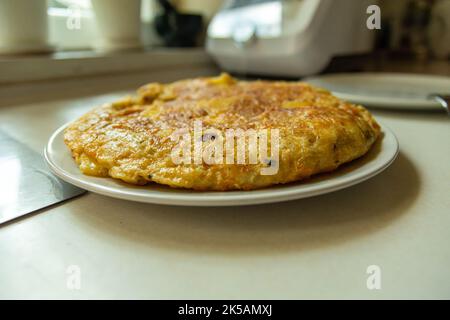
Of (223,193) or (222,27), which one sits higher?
(222,27)

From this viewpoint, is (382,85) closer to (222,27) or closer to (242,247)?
(222,27)

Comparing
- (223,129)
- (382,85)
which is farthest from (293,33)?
(223,129)

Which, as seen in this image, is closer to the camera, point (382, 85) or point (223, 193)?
point (223, 193)

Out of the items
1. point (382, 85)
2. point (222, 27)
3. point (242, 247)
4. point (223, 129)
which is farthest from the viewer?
point (222, 27)

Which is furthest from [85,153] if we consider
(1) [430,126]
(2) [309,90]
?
(1) [430,126]
